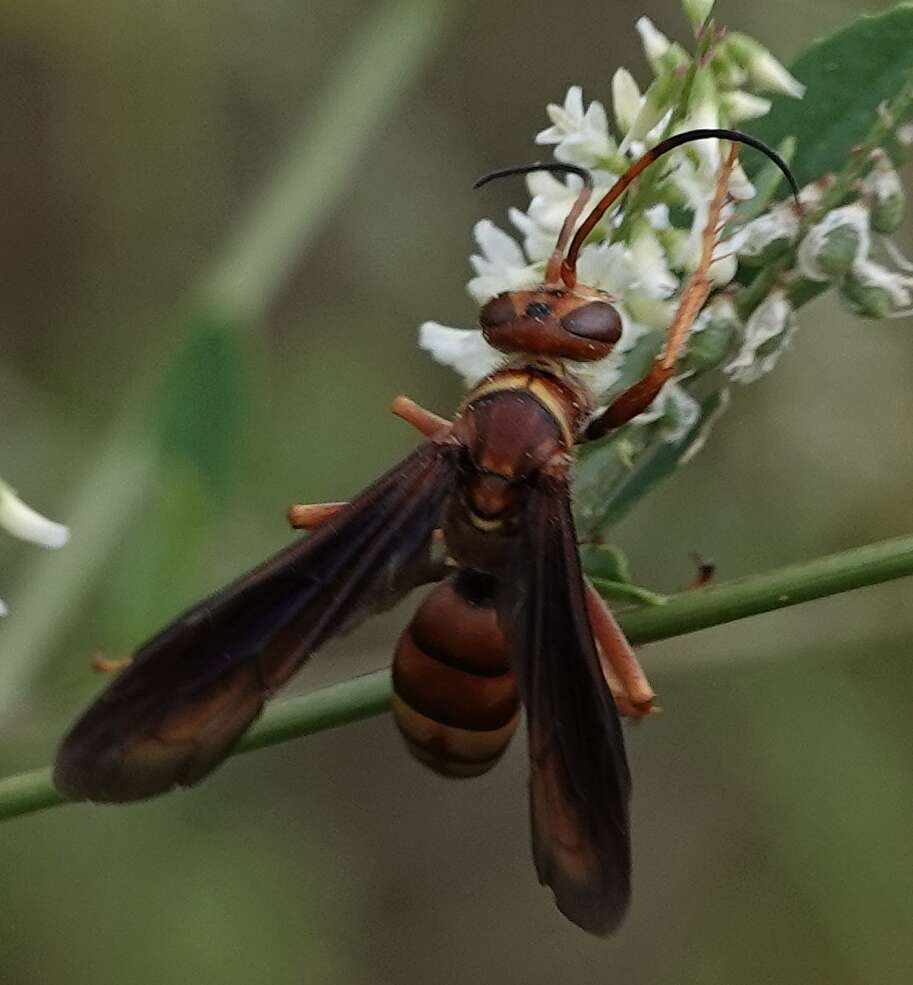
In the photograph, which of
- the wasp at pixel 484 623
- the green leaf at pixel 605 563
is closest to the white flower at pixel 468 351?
the wasp at pixel 484 623

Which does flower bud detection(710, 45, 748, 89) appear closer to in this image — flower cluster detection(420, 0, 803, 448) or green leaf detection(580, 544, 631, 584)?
flower cluster detection(420, 0, 803, 448)

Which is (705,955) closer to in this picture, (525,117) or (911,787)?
(911,787)

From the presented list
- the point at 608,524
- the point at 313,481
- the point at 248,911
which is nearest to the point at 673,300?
the point at 608,524

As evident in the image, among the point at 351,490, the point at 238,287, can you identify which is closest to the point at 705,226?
the point at 238,287

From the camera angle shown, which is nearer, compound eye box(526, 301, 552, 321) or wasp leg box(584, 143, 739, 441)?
wasp leg box(584, 143, 739, 441)

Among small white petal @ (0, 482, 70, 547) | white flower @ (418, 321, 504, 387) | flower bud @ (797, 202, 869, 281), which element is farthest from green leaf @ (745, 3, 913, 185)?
small white petal @ (0, 482, 70, 547)
